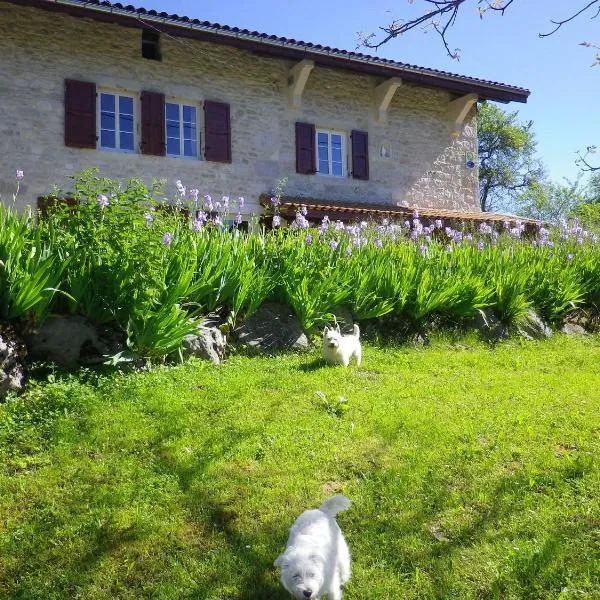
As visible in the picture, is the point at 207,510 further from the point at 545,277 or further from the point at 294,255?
the point at 545,277

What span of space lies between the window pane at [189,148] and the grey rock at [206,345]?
315 inches

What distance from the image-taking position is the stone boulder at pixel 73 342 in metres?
5.29

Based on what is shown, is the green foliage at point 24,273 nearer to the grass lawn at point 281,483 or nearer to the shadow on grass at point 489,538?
the grass lawn at point 281,483

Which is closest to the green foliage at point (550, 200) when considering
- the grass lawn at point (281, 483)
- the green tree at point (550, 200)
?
the green tree at point (550, 200)

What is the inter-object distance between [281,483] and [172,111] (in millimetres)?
11218

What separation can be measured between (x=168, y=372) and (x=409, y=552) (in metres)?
2.99

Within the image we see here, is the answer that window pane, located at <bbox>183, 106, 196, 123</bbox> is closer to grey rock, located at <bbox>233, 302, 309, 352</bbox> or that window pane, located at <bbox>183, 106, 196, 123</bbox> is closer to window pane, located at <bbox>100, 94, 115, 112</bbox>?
window pane, located at <bbox>100, 94, 115, 112</bbox>

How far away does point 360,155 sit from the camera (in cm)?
1523

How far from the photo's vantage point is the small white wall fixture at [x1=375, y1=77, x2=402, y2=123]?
14883mm

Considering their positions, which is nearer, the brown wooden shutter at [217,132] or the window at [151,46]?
the window at [151,46]

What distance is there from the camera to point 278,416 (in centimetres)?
466

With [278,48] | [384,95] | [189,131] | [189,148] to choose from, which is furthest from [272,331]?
[384,95]

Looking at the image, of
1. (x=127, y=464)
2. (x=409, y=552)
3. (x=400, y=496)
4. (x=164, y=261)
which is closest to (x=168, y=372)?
(x=164, y=261)

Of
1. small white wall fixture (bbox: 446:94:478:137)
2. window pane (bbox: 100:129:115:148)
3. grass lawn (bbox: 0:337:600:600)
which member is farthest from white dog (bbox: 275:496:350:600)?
small white wall fixture (bbox: 446:94:478:137)
